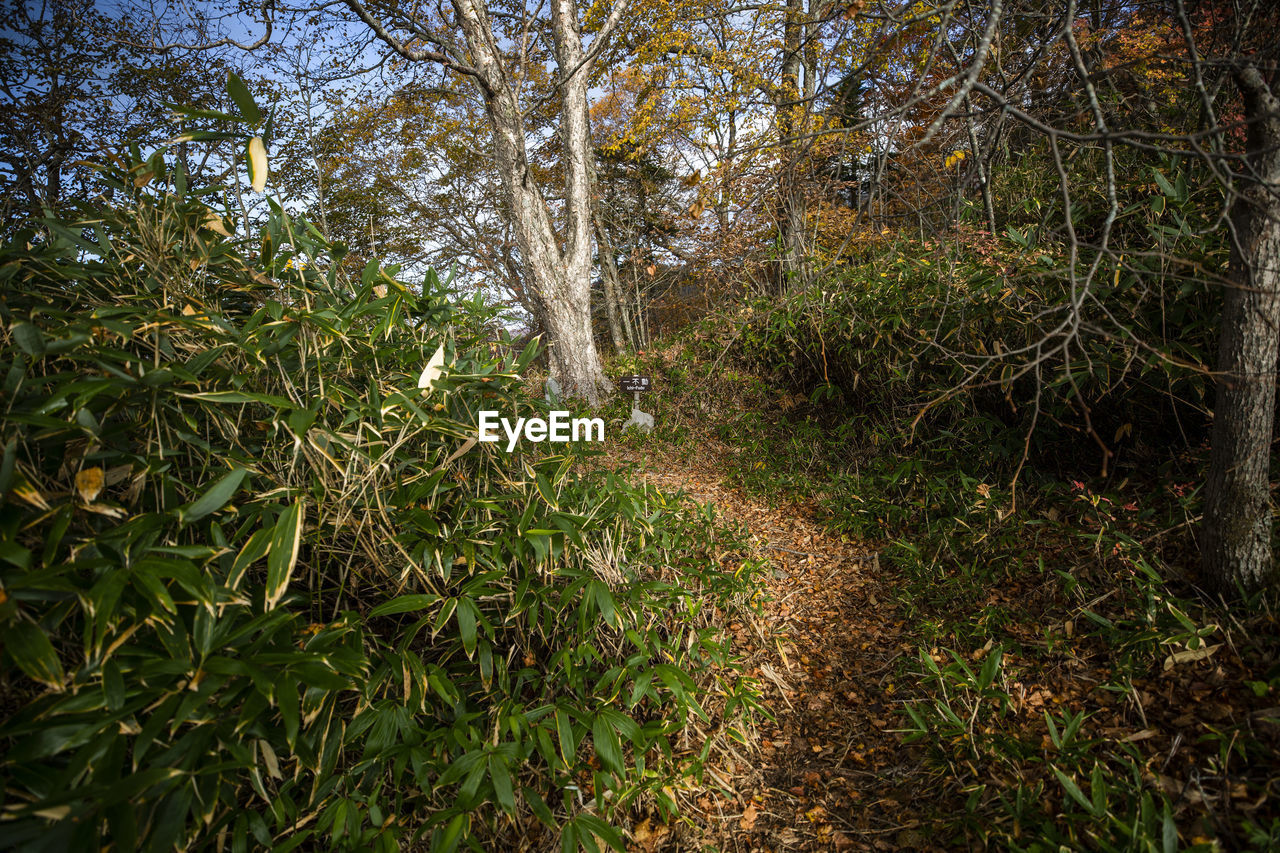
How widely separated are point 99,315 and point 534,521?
1.19m

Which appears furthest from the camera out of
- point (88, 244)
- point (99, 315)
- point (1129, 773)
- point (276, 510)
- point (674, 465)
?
point (674, 465)

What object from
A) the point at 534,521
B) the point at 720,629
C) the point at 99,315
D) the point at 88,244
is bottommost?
the point at 720,629

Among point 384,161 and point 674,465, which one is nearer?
point 674,465

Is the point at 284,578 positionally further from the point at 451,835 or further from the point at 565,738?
the point at 565,738

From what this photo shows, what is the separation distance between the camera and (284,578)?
1.12 meters

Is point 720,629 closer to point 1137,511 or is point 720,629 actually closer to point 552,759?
point 552,759

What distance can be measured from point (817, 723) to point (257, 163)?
270cm

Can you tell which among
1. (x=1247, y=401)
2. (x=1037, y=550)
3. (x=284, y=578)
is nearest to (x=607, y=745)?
(x=284, y=578)

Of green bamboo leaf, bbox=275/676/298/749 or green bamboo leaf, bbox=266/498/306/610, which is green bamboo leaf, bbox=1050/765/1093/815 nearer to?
green bamboo leaf, bbox=275/676/298/749

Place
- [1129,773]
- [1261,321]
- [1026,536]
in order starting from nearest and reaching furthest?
[1129,773] → [1261,321] → [1026,536]

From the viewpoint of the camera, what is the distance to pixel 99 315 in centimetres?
119

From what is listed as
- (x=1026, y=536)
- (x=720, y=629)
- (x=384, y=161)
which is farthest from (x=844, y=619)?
(x=384, y=161)

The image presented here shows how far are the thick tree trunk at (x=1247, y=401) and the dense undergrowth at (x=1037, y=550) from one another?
17cm

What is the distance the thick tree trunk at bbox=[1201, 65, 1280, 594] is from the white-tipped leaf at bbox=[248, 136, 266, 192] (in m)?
2.82
